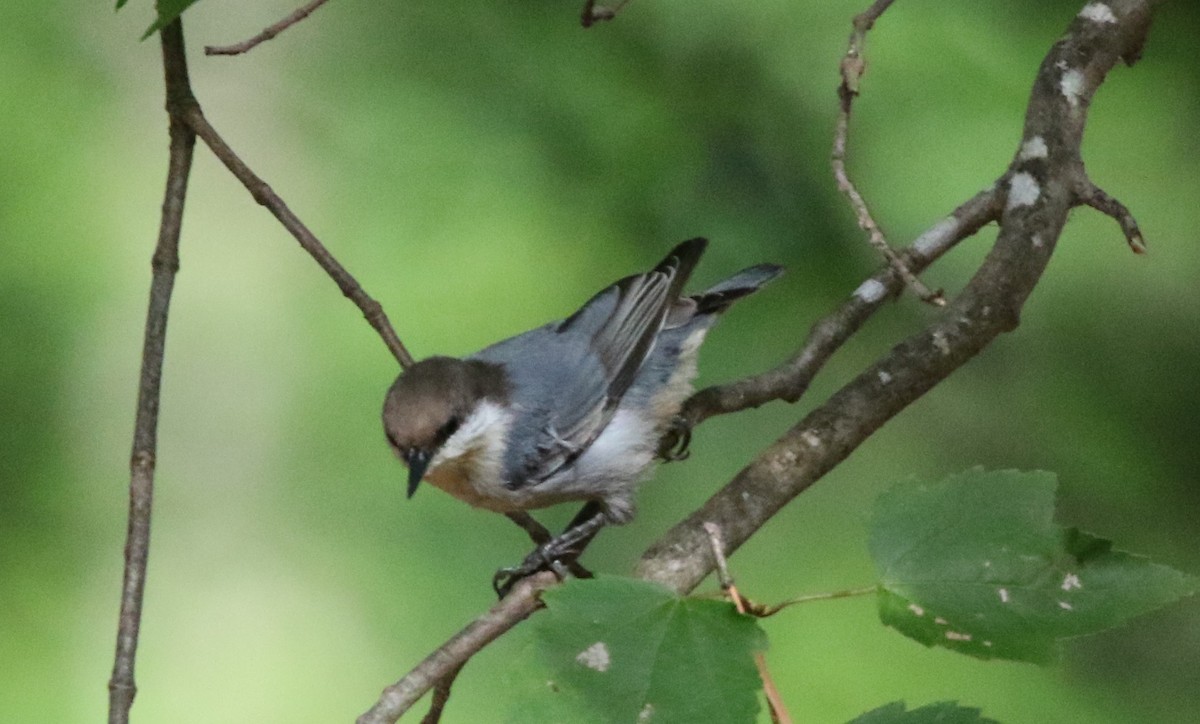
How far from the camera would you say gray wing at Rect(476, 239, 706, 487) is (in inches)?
48.9

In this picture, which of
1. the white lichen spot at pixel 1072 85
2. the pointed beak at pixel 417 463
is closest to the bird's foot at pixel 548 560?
the pointed beak at pixel 417 463

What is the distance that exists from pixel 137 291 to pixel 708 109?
768 millimetres

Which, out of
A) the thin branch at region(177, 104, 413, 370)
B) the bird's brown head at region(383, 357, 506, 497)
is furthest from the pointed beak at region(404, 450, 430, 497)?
the thin branch at region(177, 104, 413, 370)

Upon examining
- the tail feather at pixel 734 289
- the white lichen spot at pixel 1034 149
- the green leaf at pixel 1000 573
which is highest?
the tail feather at pixel 734 289

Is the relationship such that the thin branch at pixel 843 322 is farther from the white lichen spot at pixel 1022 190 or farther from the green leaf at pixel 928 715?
the green leaf at pixel 928 715

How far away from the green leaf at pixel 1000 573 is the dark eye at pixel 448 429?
0.53m

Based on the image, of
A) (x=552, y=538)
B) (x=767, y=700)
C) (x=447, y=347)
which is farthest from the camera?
(x=447, y=347)

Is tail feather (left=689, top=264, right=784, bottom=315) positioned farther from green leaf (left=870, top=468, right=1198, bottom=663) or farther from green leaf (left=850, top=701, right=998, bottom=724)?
green leaf (left=850, top=701, right=998, bottom=724)

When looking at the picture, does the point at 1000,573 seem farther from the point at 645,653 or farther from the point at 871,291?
the point at 871,291

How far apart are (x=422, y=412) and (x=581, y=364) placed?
0.26 m

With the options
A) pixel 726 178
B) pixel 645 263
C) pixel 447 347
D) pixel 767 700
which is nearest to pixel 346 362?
pixel 447 347

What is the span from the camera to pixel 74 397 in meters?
1.45

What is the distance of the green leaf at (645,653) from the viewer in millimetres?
576

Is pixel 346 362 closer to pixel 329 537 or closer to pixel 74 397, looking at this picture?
pixel 329 537
